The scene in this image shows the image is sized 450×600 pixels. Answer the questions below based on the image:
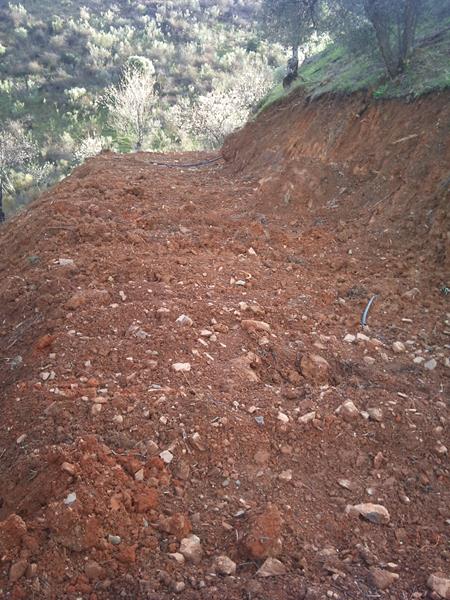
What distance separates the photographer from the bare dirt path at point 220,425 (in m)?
2.14

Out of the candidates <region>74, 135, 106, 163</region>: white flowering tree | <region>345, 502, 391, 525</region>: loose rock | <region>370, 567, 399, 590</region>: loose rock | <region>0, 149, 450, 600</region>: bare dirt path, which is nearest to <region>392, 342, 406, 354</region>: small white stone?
<region>0, 149, 450, 600</region>: bare dirt path

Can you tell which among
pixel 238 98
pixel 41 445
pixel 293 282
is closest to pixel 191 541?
pixel 41 445

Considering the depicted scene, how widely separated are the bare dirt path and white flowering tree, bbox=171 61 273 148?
17.3 metres

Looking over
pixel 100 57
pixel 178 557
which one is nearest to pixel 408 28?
pixel 178 557

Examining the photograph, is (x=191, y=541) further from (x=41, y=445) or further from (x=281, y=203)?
(x=281, y=203)

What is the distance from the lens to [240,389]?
3.33m

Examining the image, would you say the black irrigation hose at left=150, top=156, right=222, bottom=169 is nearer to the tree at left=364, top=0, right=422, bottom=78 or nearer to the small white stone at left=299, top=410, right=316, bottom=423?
the tree at left=364, top=0, right=422, bottom=78

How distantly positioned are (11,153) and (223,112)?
444 inches

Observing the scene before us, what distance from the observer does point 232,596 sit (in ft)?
6.59

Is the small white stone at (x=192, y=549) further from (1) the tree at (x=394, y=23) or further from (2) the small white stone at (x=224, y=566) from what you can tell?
(1) the tree at (x=394, y=23)

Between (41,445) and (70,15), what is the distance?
1971 inches

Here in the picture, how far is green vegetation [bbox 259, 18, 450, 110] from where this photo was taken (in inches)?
259

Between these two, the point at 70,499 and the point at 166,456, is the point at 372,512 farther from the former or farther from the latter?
the point at 70,499

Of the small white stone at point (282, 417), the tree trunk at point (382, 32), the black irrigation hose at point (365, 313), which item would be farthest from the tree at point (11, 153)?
the small white stone at point (282, 417)
